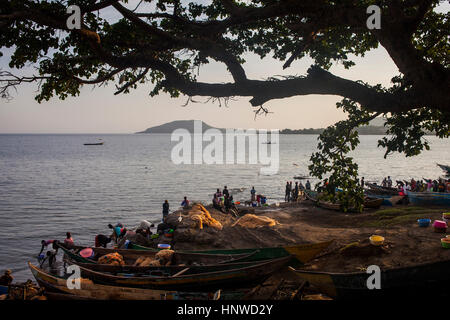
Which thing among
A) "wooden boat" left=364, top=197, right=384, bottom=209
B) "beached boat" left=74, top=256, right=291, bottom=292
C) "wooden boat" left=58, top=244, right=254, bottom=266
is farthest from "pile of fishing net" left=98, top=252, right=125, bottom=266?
"wooden boat" left=364, top=197, right=384, bottom=209

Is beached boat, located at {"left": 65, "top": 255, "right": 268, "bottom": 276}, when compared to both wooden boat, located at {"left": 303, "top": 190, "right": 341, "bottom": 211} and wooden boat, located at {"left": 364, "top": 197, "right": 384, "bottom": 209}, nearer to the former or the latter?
wooden boat, located at {"left": 303, "top": 190, "right": 341, "bottom": 211}

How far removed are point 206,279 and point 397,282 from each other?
5.61 metres

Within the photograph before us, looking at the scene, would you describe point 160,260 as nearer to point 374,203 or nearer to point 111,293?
point 111,293

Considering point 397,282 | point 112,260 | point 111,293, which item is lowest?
point 111,293

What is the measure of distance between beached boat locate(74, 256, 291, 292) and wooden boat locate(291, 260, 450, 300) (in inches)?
95.6

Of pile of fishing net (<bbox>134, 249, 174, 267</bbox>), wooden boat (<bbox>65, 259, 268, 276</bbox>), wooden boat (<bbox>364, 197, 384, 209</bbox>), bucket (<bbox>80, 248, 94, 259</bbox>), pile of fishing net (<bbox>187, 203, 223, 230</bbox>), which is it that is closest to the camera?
wooden boat (<bbox>65, 259, 268, 276</bbox>)

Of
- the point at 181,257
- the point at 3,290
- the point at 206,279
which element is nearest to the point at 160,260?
the point at 181,257

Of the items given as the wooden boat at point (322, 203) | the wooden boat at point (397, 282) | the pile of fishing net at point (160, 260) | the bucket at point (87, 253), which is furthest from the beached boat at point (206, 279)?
the wooden boat at point (322, 203)

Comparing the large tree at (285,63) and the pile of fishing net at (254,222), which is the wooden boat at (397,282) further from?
the pile of fishing net at (254,222)

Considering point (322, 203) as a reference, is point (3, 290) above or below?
below

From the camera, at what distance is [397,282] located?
8023 millimetres

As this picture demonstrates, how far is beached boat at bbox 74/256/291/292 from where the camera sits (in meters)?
10.5

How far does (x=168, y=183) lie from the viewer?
6034cm
